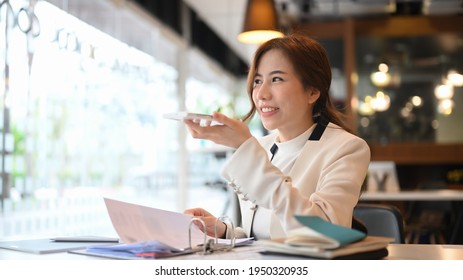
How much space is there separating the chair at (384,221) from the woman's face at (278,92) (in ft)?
2.00

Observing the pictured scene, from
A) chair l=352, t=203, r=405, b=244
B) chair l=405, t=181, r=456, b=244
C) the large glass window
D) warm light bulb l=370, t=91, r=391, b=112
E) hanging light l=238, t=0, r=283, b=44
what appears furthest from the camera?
warm light bulb l=370, t=91, r=391, b=112

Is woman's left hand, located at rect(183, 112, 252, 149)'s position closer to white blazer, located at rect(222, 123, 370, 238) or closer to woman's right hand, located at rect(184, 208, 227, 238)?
white blazer, located at rect(222, 123, 370, 238)

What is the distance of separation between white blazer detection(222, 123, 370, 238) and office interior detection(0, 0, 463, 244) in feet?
6.89

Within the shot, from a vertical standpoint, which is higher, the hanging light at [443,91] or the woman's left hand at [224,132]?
the hanging light at [443,91]

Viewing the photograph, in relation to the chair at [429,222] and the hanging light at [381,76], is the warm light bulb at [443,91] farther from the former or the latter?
the chair at [429,222]

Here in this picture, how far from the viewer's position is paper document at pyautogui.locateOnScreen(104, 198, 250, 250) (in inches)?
50.4

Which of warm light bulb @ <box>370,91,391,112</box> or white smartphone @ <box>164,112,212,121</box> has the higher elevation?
warm light bulb @ <box>370,91,391,112</box>

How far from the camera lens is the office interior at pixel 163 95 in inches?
156

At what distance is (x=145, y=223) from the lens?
1294 mm

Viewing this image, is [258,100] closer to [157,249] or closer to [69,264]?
[157,249]

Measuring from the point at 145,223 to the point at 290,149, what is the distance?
0.59 metres

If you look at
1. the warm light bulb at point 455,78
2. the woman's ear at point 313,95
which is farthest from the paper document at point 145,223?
the warm light bulb at point 455,78

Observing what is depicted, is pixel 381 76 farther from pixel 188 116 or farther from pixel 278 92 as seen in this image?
pixel 188 116

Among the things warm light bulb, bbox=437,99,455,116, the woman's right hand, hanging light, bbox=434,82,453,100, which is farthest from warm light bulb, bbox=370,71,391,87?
the woman's right hand
